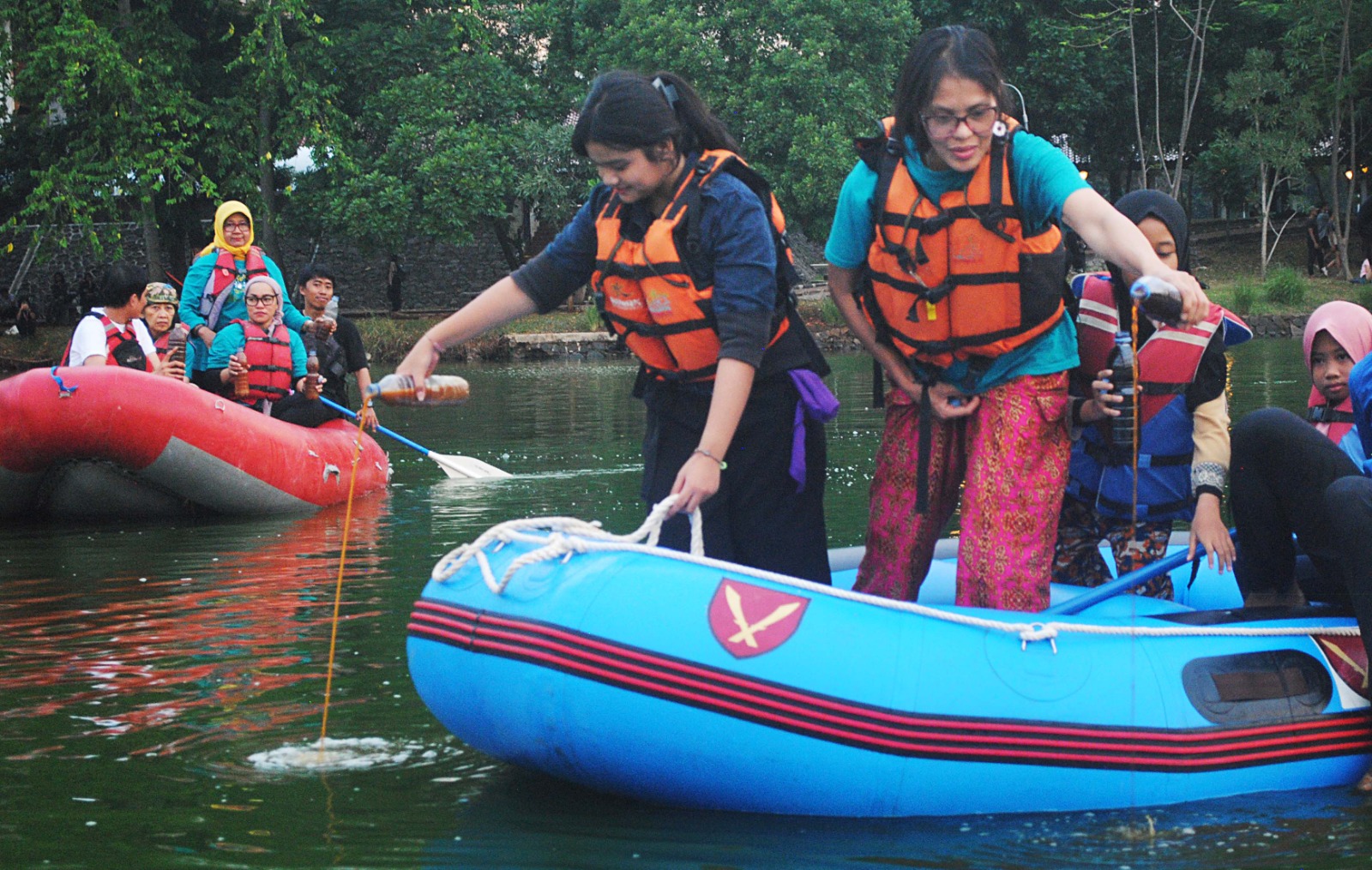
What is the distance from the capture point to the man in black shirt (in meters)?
9.05

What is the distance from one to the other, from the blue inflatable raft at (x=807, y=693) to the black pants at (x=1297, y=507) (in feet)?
1.05

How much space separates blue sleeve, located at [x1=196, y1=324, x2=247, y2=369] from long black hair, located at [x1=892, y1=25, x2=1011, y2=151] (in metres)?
5.99

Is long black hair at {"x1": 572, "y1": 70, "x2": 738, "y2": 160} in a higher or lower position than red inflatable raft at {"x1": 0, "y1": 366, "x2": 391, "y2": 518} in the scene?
higher

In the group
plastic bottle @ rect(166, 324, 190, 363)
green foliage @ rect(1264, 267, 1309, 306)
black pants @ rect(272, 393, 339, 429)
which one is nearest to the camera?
black pants @ rect(272, 393, 339, 429)

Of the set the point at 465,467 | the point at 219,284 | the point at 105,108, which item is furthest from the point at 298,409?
the point at 105,108

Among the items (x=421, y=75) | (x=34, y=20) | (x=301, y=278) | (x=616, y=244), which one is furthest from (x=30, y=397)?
(x=421, y=75)

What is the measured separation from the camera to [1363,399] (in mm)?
3652

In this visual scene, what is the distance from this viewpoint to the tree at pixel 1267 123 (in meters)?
27.8

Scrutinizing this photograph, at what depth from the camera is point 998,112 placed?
3.36 meters

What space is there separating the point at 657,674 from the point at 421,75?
2409cm

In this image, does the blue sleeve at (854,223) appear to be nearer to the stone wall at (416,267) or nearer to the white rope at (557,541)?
the white rope at (557,541)

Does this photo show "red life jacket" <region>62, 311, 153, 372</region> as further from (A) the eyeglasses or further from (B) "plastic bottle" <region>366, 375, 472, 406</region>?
(A) the eyeglasses

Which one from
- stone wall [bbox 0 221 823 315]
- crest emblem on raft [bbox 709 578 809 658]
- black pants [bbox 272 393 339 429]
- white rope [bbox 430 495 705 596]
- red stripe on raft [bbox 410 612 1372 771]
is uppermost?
stone wall [bbox 0 221 823 315]

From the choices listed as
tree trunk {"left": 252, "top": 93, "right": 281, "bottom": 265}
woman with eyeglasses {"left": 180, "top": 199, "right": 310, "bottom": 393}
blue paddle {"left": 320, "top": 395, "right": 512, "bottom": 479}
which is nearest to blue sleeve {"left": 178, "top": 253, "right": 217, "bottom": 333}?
woman with eyeglasses {"left": 180, "top": 199, "right": 310, "bottom": 393}
